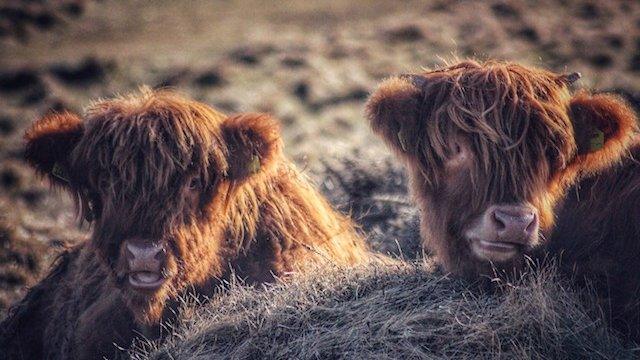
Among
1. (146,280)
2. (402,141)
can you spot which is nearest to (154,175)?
(146,280)

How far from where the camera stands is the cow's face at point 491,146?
407 cm

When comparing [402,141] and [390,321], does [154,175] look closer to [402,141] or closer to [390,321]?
[402,141]

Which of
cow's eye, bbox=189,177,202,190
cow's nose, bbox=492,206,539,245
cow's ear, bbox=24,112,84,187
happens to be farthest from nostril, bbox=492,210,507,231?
cow's ear, bbox=24,112,84,187

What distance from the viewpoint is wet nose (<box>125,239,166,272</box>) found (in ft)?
14.5

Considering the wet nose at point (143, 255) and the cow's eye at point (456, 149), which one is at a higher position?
the cow's eye at point (456, 149)

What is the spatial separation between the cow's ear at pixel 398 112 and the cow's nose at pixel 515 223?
80 cm

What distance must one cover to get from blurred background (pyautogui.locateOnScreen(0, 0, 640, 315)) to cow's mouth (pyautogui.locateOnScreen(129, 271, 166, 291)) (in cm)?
547

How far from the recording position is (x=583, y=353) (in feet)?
11.4

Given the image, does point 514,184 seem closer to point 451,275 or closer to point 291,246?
point 451,275

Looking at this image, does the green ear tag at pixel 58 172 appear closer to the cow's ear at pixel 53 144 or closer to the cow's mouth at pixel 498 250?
the cow's ear at pixel 53 144

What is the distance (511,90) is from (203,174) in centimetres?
191

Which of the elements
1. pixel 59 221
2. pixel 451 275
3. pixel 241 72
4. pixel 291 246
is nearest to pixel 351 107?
pixel 241 72

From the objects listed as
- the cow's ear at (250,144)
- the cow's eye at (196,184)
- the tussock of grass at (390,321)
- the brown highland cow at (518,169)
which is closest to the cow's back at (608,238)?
the brown highland cow at (518,169)

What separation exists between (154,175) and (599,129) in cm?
259
